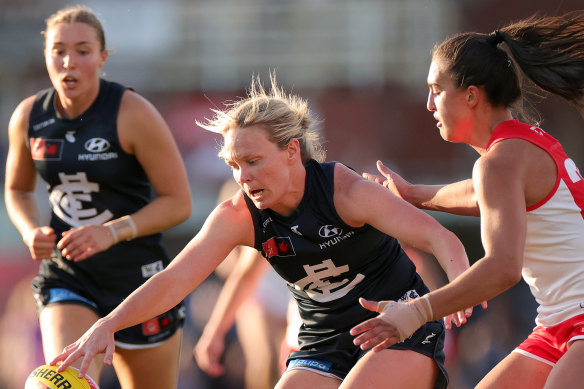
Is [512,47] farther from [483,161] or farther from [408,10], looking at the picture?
[408,10]

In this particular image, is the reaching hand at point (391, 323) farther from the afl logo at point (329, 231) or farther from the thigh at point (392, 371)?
the afl logo at point (329, 231)

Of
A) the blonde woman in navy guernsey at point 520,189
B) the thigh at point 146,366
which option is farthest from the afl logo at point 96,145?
the blonde woman in navy guernsey at point 520,189

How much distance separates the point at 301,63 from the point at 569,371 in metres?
15.1

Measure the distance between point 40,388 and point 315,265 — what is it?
1.28 meters

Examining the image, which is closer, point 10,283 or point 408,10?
point 10,283

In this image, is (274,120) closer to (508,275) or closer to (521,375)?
(508,275)

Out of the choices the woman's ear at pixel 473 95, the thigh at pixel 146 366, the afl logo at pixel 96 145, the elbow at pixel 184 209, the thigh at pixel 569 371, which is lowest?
the thigh at pixel 146 366

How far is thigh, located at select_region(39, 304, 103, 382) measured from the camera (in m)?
4.43

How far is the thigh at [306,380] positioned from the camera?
391 centimetres

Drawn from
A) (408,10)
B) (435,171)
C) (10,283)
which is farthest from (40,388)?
(408,10)

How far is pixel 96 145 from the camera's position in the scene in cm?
484

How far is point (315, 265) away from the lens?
13.1ft

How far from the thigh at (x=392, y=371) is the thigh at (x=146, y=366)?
4.97ft

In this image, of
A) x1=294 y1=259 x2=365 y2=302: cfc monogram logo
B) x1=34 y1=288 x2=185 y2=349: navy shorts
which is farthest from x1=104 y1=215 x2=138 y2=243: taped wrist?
x1=294 y1=259 x2=365 y2=302: cfc monogram logo
